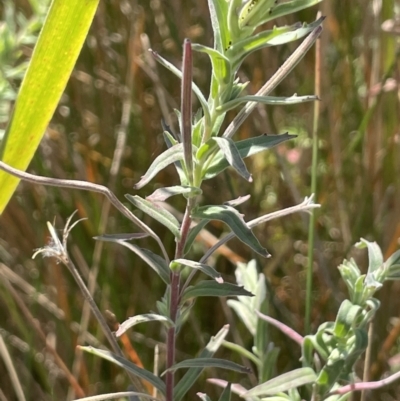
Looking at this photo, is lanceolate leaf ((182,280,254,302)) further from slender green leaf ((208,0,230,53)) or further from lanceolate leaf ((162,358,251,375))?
slender green leaf ((208,0,230,53))

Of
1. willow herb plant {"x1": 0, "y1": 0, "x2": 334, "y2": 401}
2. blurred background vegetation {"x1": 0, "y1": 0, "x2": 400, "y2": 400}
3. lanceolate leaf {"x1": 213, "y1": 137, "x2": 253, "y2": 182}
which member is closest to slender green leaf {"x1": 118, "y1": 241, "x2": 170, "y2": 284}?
willow herb plant {"x1": 0, "y1": 0, "x2": 334, "y2": 401}

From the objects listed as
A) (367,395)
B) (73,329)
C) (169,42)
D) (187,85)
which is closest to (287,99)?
(187,85)

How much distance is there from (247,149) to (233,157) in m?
0.06

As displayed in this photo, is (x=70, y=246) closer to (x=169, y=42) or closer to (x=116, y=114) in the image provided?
(x=116, y=114)

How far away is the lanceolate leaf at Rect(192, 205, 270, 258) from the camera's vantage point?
381 mm

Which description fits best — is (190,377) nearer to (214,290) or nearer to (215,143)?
(214,290)

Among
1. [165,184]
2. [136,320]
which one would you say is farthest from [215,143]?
[165,184]

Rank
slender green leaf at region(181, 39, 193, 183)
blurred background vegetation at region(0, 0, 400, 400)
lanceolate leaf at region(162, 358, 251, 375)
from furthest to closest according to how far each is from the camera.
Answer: blurred background vegetation at region(0, 0, 400, 400)
lanceolate leaf at region(162, 358, 251, 375)
slender green leaf at region(181, 39, 193, 183)

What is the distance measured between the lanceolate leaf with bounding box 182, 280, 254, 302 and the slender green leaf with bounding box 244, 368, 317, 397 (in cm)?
10

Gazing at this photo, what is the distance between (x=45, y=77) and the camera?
1.78 ft

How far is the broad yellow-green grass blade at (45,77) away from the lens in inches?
20.4

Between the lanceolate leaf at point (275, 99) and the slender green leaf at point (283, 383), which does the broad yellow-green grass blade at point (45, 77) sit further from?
the slender green leaf at point (283, 383)

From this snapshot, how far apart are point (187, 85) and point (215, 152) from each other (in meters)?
0.09

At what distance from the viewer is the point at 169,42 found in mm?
1324
